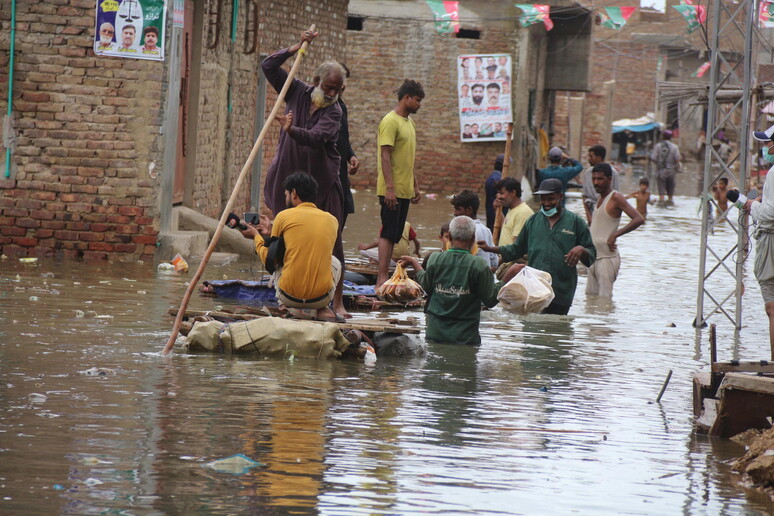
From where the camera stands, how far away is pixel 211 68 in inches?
573

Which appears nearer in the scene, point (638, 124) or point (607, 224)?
point (607, 224)

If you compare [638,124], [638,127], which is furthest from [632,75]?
[638,127]

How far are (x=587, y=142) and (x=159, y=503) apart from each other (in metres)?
43.7

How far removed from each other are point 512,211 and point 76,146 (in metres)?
4.53

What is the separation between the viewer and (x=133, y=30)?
487 inches

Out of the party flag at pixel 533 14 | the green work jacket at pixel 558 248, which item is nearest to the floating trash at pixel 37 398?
the green work jacket at pixel 558 248

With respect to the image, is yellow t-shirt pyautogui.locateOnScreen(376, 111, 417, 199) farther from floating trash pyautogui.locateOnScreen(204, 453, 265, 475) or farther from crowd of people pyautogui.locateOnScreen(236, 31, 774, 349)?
floating trash pyautogui.locateOnScreen(204, 453, 265, 475)

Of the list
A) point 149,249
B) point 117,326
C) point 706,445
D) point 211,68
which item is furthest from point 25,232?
point 706,445

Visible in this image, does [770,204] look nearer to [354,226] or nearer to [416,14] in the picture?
[354,226]

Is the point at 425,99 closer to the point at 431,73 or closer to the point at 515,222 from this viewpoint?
the point at 431,73

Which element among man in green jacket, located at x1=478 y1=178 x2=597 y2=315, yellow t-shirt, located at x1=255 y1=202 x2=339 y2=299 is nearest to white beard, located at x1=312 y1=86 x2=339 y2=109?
yellow t-shirt, located at x1=255 y1=202 x2=339 y2=299

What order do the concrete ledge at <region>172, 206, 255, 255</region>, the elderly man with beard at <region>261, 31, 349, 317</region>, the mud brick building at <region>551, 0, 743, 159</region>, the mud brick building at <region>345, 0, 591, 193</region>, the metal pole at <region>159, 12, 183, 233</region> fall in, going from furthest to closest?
1. the mud brick building at <region>551, 0, 743, 159</region>
2. the mud brick building at <region>345, 0, 591, 193</region>
3. the concrete ledge at <region>172, 206, 255, 255</region>
4. the metal pole at <region>159, 12, 183, 233</region>
5. the elderly man with beard at <region>261, 31, 349, 317</region>

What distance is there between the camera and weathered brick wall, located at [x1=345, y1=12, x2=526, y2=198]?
2702cm

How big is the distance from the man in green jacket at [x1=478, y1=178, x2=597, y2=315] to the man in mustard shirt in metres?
0.90
